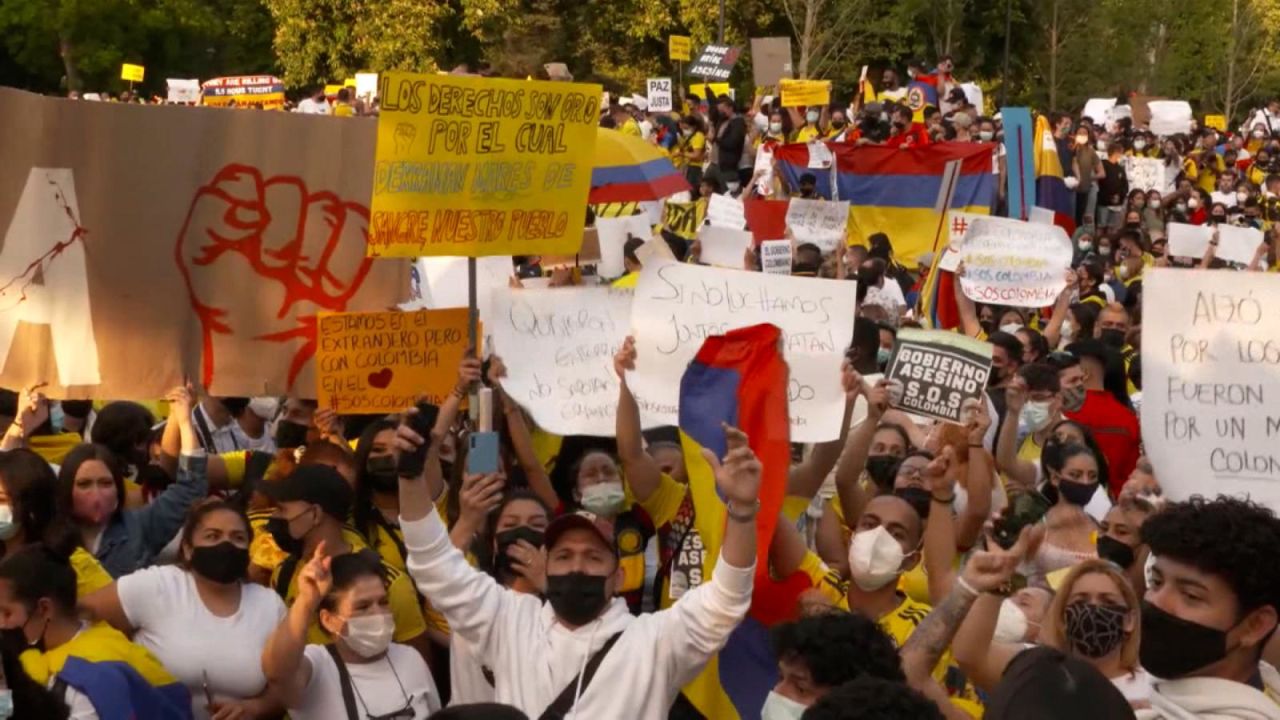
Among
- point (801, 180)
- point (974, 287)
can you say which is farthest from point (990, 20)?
point (974, 287)

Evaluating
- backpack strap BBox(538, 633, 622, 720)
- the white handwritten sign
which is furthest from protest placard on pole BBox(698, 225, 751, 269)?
backpack strap BBox(538, 633, 622, 720)

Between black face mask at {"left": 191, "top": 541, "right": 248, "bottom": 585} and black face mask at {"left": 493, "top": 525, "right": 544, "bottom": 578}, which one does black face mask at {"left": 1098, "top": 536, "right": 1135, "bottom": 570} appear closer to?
black face mask at {"left": 493, "top": 525, "right": 544, "bottom": 578}

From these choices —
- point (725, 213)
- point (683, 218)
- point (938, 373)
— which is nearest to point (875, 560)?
point (938, 373)

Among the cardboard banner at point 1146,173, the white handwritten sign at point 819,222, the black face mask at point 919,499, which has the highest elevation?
the black face mask at point 919,499

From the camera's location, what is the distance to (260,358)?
820 cm

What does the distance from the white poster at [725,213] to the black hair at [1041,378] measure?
18.0ft

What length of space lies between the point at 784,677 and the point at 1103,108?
31.8 m

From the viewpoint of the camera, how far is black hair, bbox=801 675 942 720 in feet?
11.4

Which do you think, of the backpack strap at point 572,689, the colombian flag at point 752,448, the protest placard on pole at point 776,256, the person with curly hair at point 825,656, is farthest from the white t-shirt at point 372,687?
the protest placard on pole at point 776,256

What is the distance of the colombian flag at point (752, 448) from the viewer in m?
5.64

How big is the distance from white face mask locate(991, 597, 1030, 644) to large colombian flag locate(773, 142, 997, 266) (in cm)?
→ 1111

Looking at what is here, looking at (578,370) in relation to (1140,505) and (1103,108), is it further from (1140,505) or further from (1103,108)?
(1103,108)

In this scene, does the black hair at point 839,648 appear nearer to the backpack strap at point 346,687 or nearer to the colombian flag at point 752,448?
the colombian flag at point 752,448

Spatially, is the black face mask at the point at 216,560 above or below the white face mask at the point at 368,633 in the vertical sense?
above
